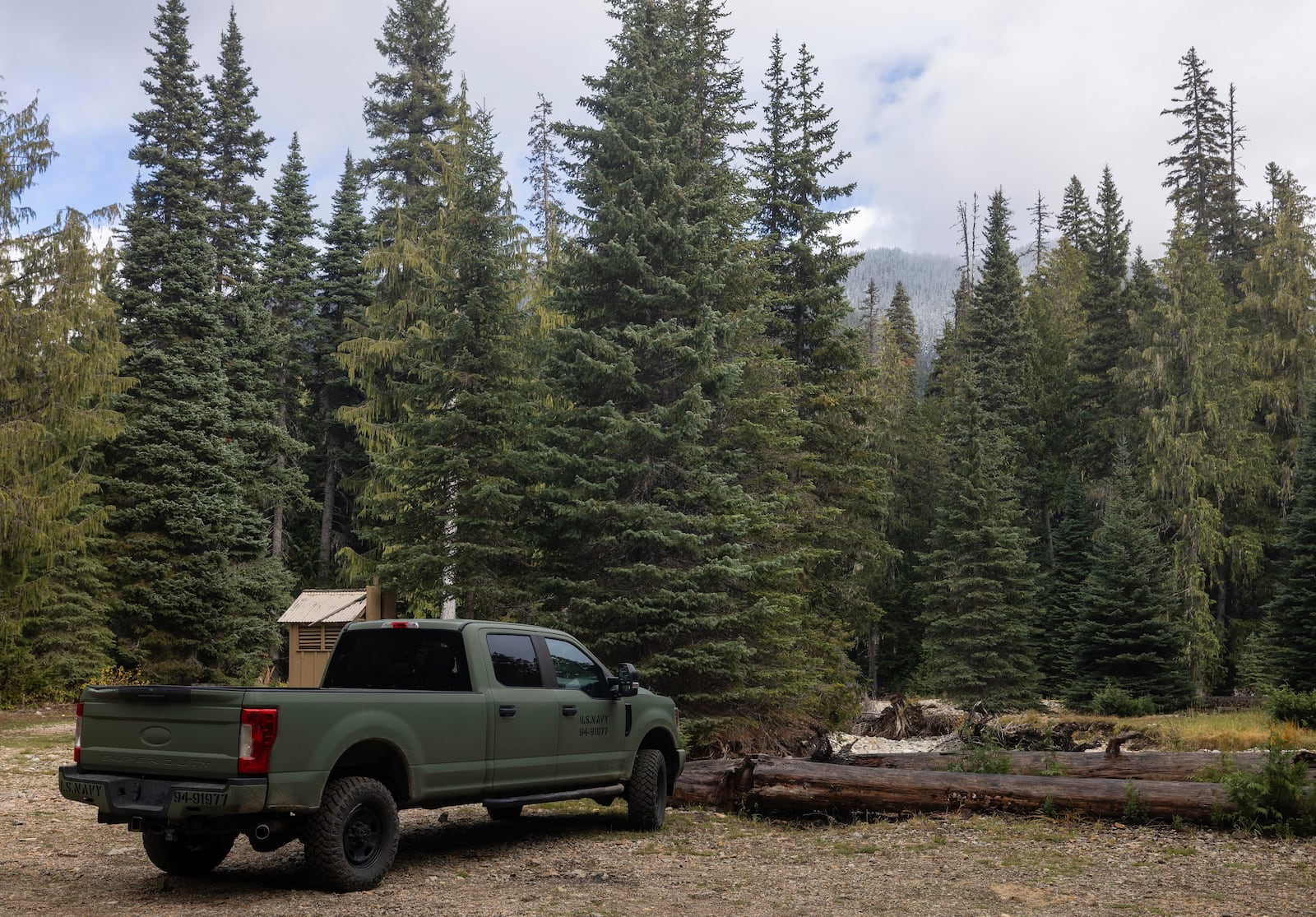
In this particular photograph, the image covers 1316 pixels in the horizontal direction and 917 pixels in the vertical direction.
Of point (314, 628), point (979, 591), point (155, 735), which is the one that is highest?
point (979, 591)

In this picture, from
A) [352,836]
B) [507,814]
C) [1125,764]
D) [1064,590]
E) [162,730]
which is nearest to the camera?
[162,730]

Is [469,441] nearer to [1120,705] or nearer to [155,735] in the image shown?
[155,735]

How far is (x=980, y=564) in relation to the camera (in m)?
36.4

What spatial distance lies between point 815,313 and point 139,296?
20920 mm

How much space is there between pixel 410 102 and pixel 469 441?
77.8 ft

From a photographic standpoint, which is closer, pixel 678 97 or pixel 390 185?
pixel 678 97

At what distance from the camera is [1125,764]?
416 inches

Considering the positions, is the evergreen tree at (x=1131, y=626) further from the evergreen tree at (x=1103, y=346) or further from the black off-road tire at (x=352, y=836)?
the black off-road tire at (x=352, y=836)

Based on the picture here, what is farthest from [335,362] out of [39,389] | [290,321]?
[39,389]

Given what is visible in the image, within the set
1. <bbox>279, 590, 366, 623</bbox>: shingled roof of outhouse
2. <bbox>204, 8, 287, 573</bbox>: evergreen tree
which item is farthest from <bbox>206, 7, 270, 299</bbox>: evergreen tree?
<bbox>279, 590, 366, 623</bbox>: shingled roof of outhouse

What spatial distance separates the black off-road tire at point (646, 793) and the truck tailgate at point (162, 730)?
4.34 m

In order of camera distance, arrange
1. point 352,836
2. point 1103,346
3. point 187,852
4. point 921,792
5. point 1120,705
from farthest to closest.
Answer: point 1103,346 → point 1120,705 → point 921,792 → point 187,852 → point 352,836

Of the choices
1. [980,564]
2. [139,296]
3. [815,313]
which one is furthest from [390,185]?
[980,564]

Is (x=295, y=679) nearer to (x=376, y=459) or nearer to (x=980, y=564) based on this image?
(x=376, y=459)
